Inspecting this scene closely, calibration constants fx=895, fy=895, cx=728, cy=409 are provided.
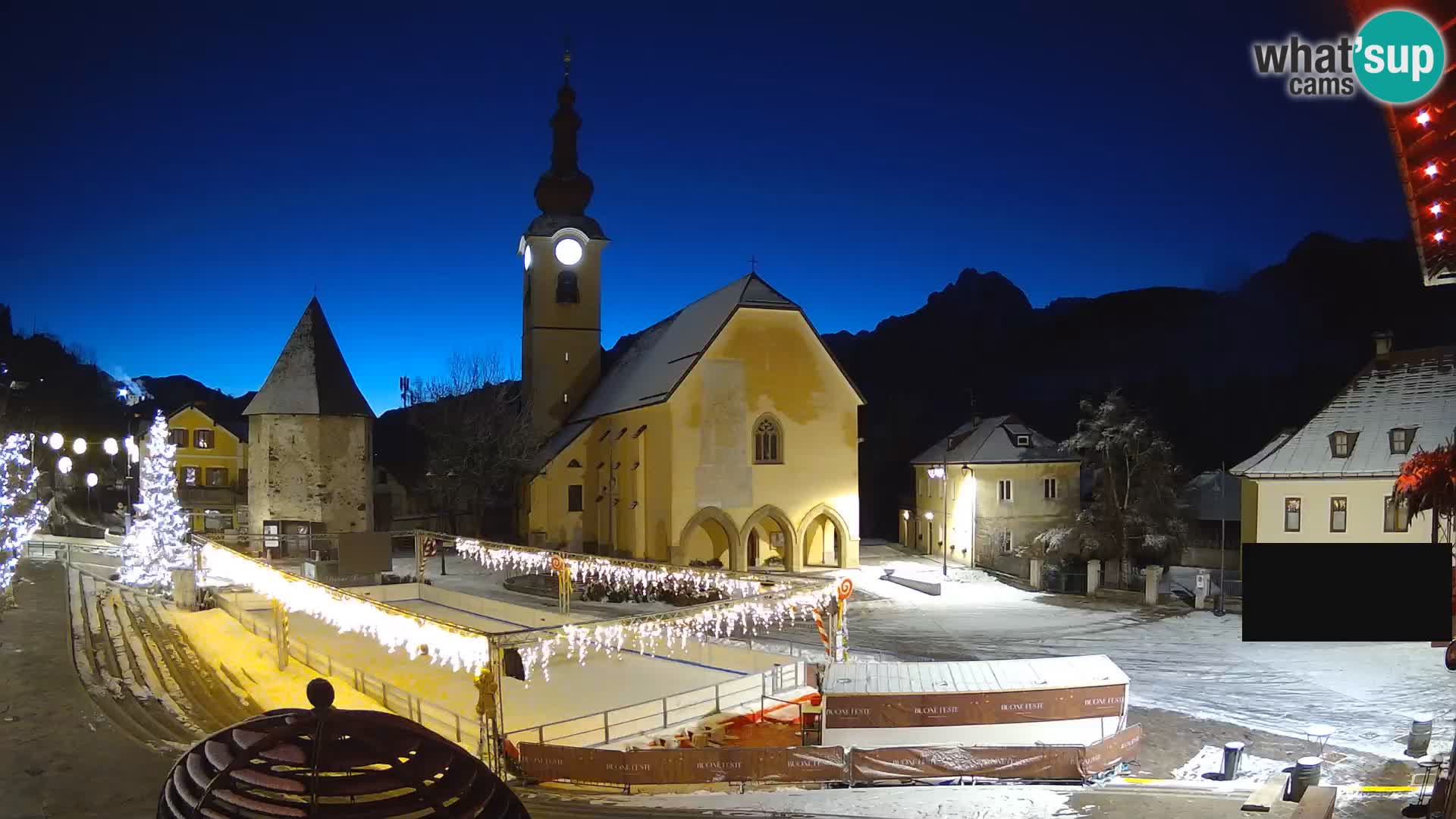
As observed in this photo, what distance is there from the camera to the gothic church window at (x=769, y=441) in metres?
36.1

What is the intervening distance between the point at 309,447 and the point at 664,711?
24.4 m

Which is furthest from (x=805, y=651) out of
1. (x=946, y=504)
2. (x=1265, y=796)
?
(x=946, y=504)

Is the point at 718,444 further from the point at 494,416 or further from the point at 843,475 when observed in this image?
the point at 494,416

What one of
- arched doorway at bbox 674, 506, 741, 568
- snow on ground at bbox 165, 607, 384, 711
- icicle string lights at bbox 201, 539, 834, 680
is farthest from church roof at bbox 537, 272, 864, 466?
snow on ground at bbox 165, 607, 384, 711

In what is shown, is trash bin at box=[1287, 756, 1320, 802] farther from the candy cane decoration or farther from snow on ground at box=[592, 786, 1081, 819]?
the candy cane decoration

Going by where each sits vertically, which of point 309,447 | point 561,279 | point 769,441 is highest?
point 561,279

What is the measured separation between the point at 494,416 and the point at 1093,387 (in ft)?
225

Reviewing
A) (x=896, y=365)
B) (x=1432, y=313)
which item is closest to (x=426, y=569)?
(x=896, y=365)

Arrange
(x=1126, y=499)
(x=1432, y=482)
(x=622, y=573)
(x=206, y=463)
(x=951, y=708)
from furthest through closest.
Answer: (x=206, y=463)
(x=1126, y=499)
(x=622, y=573)
(x=951, y=708)
(x=1432, y=482)

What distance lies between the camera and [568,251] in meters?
45.7

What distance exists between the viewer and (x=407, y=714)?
47.9ft

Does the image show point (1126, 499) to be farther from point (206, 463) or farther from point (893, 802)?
point (206, 463)

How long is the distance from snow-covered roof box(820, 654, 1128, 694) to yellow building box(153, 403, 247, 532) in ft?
146

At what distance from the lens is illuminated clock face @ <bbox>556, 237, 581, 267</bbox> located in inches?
1796
